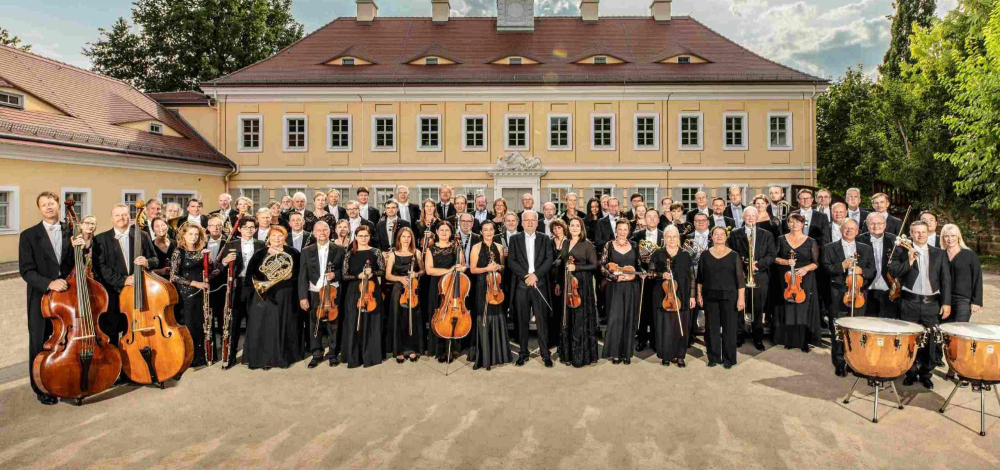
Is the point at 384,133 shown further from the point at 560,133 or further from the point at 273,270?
the point at 273,270

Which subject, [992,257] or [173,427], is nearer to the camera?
[173,427]

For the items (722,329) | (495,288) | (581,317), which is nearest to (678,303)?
(722,329)

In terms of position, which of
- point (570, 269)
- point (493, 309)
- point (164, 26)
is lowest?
point (493, 309)

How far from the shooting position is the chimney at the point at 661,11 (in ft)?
75.2

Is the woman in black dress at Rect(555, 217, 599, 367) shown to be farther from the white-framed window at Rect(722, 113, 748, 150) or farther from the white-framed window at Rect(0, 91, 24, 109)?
the white-framed window at Rect(0, 91, 24, 109)

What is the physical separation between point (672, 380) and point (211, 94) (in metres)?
20.4

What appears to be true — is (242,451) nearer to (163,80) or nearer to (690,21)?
(690,21)

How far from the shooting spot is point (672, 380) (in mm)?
5453

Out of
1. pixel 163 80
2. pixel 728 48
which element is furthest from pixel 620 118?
pixel 163 80

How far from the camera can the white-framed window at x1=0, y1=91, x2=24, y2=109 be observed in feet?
48.3

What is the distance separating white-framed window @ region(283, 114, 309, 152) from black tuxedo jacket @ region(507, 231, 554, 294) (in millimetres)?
15836

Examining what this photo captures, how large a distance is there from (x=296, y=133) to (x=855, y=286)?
18.7 meters

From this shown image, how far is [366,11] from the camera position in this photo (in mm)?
23422

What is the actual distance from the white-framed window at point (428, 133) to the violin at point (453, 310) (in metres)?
14.6
